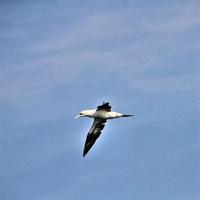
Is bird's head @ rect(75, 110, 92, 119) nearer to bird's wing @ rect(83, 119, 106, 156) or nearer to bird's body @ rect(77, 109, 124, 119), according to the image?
bird's body @ rect(77, 109, 124, 119)

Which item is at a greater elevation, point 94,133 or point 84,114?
point 84,114

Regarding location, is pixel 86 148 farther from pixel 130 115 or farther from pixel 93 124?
pixel 130 115

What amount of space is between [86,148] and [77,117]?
14.2 ft

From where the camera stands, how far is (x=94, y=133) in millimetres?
77500

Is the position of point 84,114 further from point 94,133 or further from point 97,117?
point 94,133

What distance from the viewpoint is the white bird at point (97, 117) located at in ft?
240

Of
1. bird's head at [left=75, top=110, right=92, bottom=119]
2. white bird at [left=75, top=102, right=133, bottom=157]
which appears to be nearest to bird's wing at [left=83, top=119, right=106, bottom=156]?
white bird at [left=75, top=102, right=133, bottom=157]

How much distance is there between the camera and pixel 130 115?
72.1 meters

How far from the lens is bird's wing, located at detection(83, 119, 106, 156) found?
252 feet

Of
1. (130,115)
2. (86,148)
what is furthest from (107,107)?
(86,148)

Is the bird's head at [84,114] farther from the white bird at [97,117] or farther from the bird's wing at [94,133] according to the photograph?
the bird's wing at [94,133]

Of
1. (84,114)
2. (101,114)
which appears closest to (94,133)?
(84,114)

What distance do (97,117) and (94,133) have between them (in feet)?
11.4

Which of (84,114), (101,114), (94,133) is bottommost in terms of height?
(94,133)
